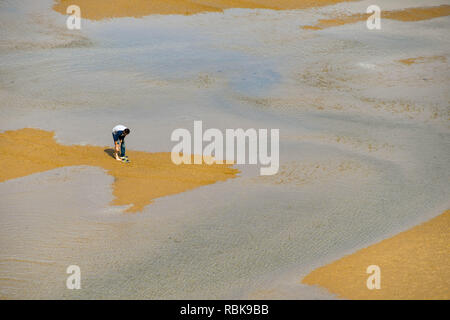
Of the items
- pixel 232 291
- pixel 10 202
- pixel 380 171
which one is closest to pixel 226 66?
pixel 380 171

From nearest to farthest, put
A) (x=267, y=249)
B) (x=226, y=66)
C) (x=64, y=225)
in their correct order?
(x=267, y=249) → (x=64, y=225) → (x=226, y=66)

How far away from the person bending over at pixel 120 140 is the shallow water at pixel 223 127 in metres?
0.71

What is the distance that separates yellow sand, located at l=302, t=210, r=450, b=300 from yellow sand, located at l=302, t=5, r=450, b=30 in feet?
59.4

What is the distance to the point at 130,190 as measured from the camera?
10.8 meters

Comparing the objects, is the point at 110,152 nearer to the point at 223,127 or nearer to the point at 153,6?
the point at 223,127

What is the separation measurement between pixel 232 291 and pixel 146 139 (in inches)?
271

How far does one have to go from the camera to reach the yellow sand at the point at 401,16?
83.6 feet

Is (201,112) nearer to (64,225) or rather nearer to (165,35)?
(64,225)

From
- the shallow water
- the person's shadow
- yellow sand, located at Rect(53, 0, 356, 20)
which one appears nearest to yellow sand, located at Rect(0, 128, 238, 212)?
the person's shadow

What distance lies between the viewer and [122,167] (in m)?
11.8

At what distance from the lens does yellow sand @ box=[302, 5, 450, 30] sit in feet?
83.6

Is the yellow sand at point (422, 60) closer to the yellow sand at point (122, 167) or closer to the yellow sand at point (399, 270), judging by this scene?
the yellow sand at point (122, 167)

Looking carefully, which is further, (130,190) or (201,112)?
(201,112)

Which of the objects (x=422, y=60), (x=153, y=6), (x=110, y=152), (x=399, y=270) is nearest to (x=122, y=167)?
(x=110, y=152)
